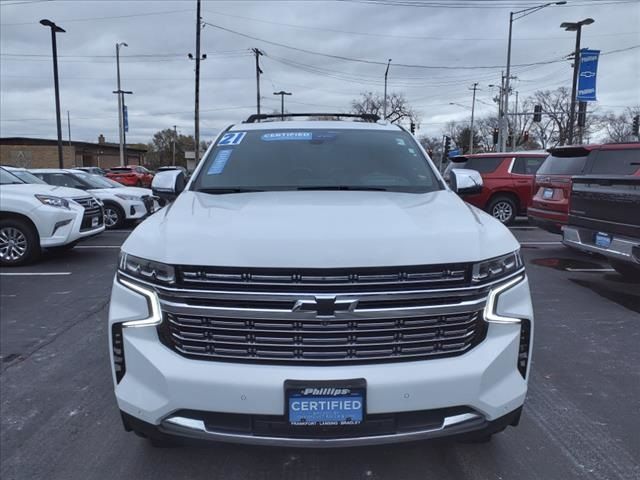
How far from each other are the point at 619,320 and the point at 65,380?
523 cm

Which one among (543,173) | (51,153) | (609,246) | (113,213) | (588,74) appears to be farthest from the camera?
(51,153)

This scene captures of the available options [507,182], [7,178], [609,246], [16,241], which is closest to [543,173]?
[609,246]

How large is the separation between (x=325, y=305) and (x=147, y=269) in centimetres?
82

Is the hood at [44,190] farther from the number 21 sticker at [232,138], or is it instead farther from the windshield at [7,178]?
the number 21 sticker at [232,138]

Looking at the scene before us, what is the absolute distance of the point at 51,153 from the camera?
60.2 meters

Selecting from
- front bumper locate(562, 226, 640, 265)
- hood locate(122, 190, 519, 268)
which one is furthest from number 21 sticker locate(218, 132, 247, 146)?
front bumper locate(562, 226, 640, 265)

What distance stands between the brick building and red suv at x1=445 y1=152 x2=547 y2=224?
48.3 metres

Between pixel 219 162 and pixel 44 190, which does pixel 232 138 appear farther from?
pixel 44 190

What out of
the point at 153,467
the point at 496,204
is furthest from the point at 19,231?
the point at 496,204

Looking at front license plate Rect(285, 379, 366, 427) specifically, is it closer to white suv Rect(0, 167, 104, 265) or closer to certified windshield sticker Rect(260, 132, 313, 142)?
certified windshield sticker Rect(260, 132, 313, 142)

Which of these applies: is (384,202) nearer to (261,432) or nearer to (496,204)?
(261,432)

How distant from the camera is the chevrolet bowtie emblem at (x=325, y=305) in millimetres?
2229

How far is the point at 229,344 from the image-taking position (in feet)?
7.57

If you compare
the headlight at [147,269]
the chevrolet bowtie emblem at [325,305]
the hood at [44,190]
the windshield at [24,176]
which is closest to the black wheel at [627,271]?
the chevrolet bowtie emblem at [325,305]
